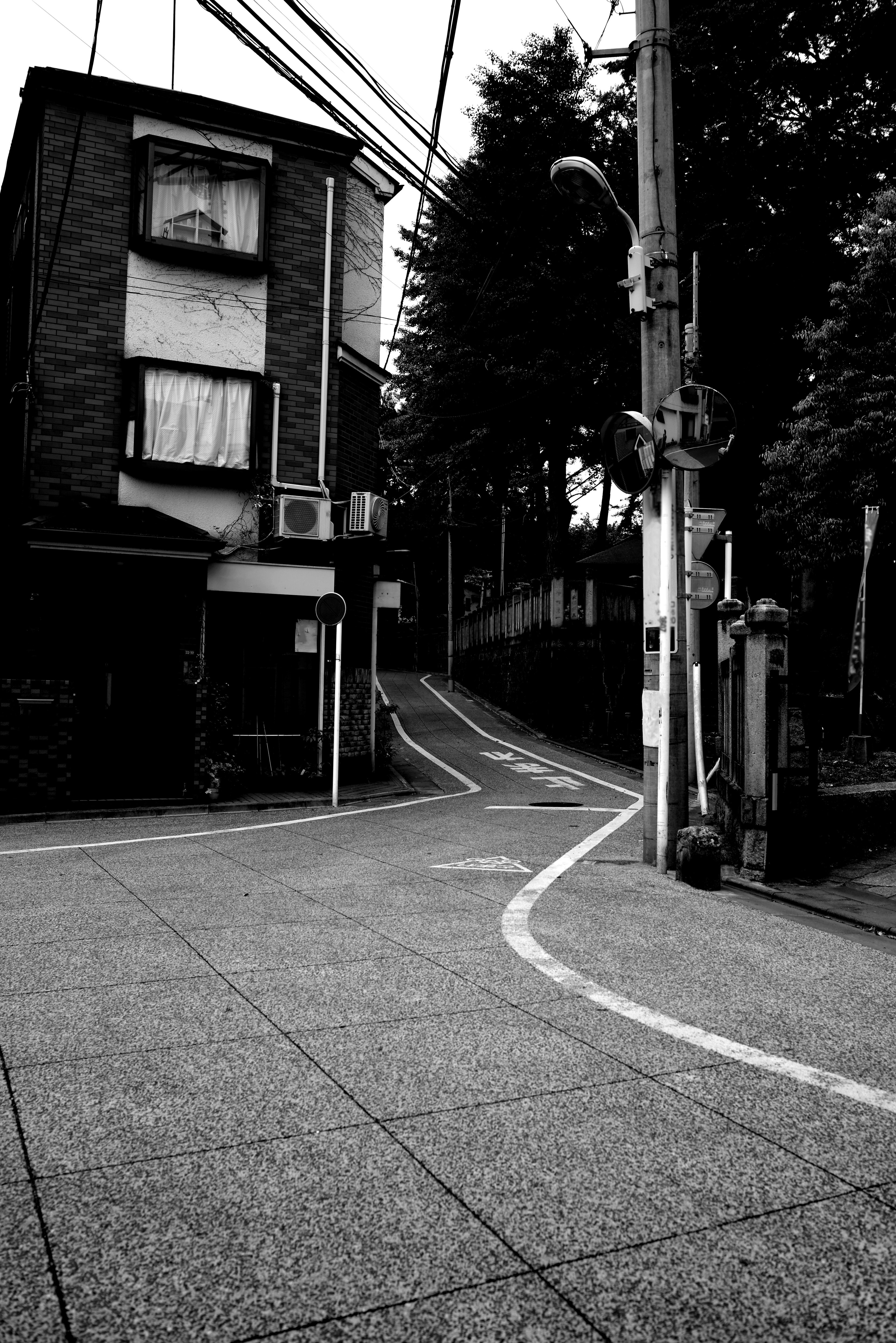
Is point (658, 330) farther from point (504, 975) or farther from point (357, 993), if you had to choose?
point (357, 993)

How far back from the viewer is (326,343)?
17.0 metres

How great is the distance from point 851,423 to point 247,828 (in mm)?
14856

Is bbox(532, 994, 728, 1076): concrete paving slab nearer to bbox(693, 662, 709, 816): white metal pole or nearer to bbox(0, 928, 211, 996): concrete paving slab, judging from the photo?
bbox(0, 928, 211, 996): concrete paving slab

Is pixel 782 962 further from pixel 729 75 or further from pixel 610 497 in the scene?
pixel 610 497

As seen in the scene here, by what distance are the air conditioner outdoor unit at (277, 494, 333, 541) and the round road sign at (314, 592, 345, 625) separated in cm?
207

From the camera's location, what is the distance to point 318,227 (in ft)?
55.9

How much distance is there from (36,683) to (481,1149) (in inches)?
451

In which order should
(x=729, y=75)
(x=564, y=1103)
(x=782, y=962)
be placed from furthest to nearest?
1. (x=729, y=75)
2. (x=782, y=962)
3. (x=564, y=1103)

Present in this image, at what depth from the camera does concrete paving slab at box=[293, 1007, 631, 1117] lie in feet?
10.8

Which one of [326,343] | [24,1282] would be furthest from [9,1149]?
[326,343]

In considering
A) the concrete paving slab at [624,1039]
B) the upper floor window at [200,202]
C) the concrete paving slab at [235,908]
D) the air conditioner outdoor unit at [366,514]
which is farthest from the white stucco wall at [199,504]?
the concrete paving slab at [624,1039]

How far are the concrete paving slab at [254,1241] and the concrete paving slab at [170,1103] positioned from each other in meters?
0.13

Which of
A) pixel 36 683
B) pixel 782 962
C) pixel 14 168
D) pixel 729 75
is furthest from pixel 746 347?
pixel 782 962

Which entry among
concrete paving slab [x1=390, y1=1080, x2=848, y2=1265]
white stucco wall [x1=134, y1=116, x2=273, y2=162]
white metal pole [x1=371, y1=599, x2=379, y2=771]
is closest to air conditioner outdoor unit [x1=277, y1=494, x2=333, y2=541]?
white metal pole [x1=371, y1=599, x2=379, y2=771]
